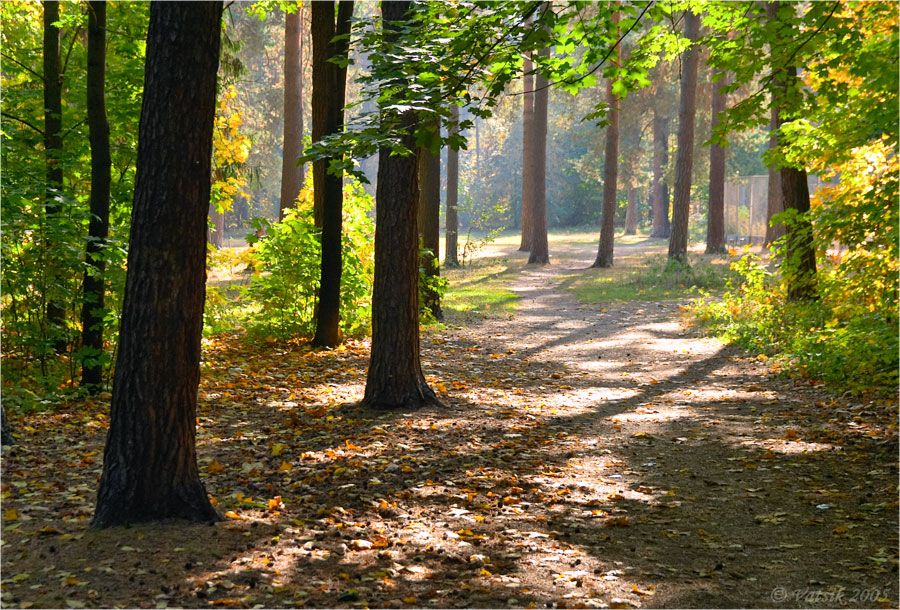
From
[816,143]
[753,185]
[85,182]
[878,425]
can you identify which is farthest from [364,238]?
[753,185]

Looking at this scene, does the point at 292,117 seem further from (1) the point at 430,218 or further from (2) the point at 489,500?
(2) the point at 489,500

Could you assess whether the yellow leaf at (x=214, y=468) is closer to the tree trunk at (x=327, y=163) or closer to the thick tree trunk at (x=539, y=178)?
the tree trunk at (x=327, y=163)

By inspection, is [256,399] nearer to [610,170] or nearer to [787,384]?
[787,384]

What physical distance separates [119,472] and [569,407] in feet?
17.2

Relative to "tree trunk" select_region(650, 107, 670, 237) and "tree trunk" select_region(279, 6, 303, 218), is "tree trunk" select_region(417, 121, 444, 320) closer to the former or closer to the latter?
"tree trunk" select_region(279, 6, 303, 218)

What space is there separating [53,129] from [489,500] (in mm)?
6659

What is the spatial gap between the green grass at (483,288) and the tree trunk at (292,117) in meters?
4.80

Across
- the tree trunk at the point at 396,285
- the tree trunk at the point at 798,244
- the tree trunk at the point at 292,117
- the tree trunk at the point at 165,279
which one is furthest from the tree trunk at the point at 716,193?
the tree trunk at the point at 165,279

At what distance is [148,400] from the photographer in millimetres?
4324

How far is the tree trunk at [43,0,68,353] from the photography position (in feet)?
25.6

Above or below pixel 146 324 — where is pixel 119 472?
below

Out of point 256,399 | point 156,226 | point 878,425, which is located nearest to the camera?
point 156,226

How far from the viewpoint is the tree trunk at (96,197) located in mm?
7461

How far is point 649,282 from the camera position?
21.2m
